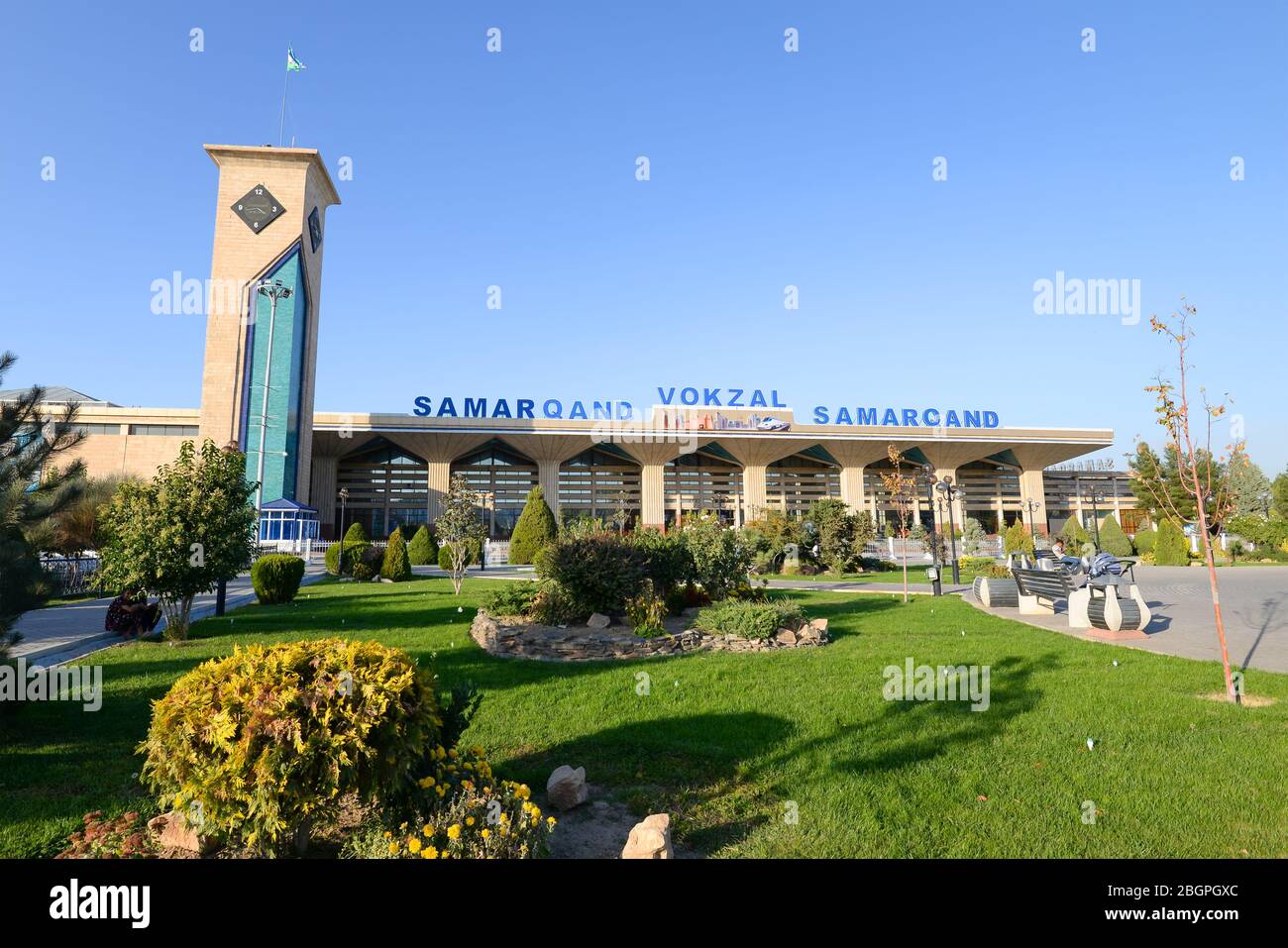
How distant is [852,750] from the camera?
5566 mm

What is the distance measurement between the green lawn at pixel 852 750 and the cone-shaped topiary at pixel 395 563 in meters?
14.6

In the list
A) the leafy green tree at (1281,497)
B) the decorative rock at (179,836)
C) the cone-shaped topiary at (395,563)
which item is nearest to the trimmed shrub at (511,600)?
the decorative rock at (179,836)

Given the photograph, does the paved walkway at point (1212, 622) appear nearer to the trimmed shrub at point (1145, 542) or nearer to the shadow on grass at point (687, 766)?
the shadow on grass at point (687, 766)

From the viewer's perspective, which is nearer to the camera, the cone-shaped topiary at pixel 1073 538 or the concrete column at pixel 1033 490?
the cone-shaped topiary at pixel 1073 538

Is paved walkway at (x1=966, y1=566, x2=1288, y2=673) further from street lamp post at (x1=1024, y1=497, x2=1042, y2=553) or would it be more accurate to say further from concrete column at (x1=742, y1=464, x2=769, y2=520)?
street lamp post at (x1=1024, y1=497, x2=1042, y2=553)

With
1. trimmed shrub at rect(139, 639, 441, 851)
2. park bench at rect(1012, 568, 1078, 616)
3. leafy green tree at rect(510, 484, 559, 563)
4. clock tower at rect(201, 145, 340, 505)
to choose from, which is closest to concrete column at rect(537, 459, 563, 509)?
clock tower at rect(201, 145, 340, 505)

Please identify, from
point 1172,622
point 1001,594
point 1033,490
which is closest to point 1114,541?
point 1033,490

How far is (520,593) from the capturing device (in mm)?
12531

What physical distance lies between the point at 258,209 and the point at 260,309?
640cm

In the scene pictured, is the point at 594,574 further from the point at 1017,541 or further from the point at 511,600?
the point at 1017,541

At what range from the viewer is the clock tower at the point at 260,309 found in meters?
40.6
